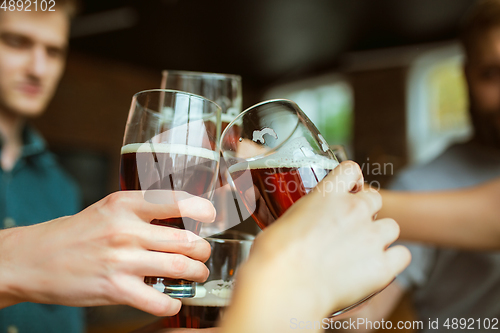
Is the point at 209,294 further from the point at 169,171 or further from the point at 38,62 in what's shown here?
the point at 38,62

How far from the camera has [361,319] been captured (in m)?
0.91

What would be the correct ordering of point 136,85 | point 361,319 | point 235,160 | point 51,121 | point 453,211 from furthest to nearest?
point 136,85 < point 51,121 < point 361,319 < point 453,211 < point 235,160

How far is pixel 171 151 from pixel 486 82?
941mm

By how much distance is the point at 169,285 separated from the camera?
36cm

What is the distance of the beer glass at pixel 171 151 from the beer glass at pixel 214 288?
0.17 ft

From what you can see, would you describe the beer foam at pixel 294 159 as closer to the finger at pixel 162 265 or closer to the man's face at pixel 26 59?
the finger at pixel 162 265

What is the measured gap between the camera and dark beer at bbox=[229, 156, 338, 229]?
35 cm

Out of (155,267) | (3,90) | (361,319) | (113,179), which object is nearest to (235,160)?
(155,267)

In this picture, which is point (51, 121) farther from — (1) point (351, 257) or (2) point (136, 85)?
(1) point (351, 257)

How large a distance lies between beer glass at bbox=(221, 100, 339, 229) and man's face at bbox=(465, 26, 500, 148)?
2.66 feet

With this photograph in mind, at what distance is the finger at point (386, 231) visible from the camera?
0.94 feet

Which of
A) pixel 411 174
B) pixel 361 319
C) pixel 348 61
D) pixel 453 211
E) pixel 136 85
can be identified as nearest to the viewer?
pixel 453 211

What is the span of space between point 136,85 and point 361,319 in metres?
4.76

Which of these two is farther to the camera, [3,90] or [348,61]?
[348,61]
